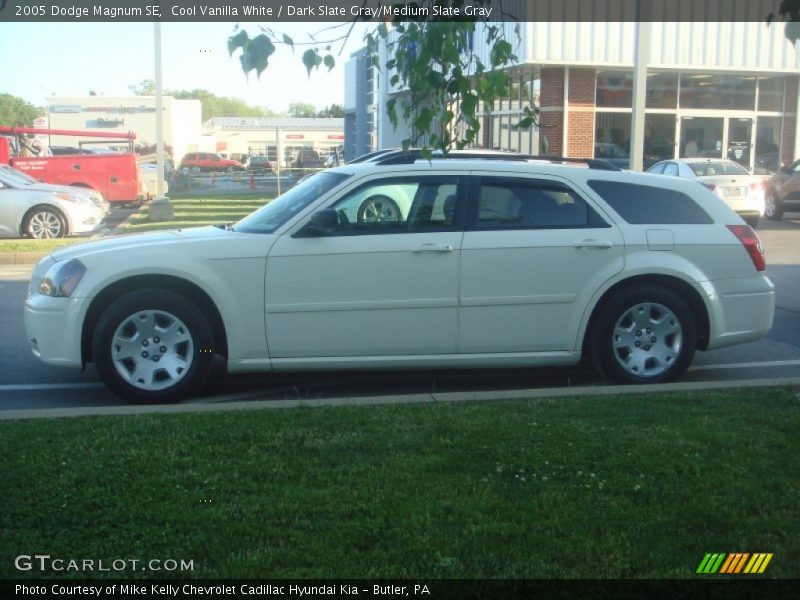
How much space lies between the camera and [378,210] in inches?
276

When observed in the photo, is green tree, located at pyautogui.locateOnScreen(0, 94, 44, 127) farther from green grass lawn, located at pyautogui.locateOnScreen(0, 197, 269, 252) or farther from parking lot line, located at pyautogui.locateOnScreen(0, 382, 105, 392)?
parking lot line, located at pyautogui.locateOnScreen(0, 382, 105, 392)

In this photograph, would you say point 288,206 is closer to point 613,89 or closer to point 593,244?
point 593,244

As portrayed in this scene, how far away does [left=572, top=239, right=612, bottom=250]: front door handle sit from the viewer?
7.04m

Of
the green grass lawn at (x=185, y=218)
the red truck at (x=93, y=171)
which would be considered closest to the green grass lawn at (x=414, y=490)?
the green grass lawn at (x=185, y=218)

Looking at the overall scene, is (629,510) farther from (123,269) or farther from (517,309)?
(123,269)

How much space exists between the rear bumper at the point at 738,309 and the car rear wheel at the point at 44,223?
14951 millimetres

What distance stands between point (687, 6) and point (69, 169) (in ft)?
57.6

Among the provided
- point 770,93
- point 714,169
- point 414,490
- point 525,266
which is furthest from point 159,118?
point 414,490

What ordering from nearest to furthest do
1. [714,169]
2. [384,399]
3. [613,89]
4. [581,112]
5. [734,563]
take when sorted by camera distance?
[734,563]
[384,399]
[714,169]
[581,112]
[613,89]

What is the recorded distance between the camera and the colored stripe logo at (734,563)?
12.6 ft

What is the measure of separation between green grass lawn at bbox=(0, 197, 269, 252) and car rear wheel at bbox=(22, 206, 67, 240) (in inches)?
15.4

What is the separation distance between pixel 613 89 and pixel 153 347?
2327 centimetres


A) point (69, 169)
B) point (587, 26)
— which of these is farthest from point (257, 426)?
point (69, 169)

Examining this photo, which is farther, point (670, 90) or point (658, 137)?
point (658, 137)
